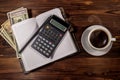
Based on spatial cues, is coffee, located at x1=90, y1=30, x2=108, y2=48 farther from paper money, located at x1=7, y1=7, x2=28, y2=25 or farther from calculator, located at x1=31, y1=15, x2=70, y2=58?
paper money, located at x1=7, y1=7, x2=28, y2=25

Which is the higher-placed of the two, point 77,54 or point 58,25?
point 58,25

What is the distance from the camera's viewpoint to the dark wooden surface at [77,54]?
3.33 ft

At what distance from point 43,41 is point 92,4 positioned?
0.26 metres

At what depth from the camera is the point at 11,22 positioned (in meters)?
1.04

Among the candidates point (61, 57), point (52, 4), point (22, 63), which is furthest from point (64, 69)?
point (52, 4)

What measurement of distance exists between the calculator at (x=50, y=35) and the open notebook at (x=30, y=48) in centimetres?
2

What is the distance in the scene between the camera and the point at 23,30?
1.02 metres

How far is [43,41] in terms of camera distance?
1.00 meters

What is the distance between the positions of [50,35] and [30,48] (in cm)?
9

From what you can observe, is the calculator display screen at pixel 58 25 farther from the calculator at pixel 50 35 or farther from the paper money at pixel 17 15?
the paper money at pixel 17 15

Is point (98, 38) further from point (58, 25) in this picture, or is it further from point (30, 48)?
point (30, 48)

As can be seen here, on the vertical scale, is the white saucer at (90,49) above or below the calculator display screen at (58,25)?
below

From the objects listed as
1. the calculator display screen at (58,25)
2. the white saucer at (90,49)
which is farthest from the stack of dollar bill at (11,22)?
the white saucer at (90,49)

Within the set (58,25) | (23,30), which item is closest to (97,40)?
(58,25)
